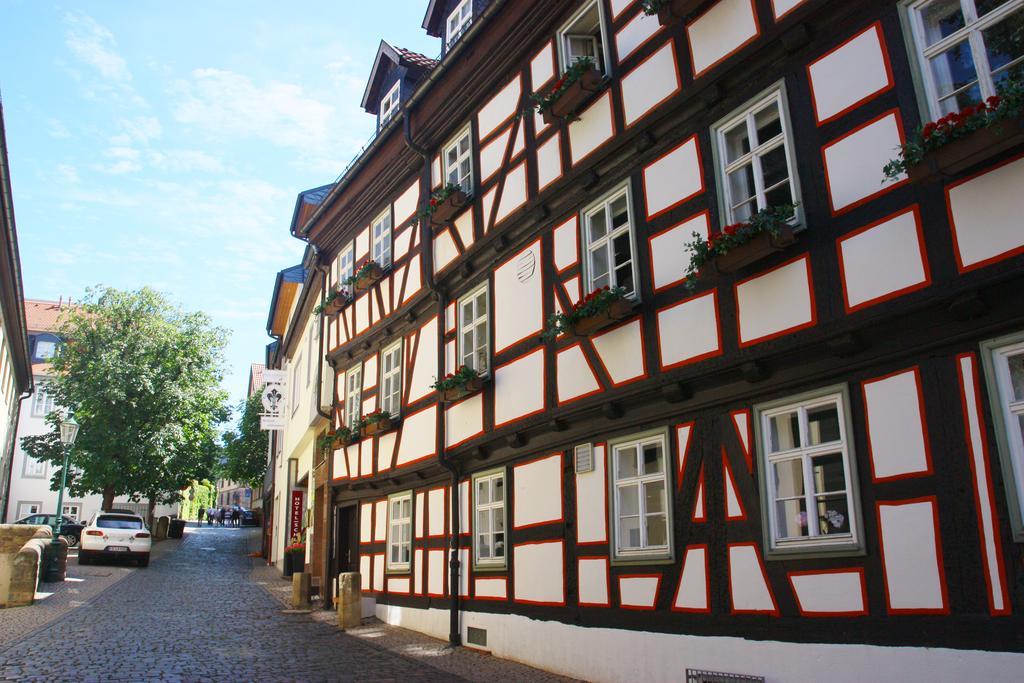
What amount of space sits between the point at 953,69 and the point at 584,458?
5.76 m

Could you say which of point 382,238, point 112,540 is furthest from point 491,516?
point 112,540

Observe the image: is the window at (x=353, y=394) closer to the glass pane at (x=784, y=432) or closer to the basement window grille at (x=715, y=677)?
the basement window grille at (x=715, y=677)

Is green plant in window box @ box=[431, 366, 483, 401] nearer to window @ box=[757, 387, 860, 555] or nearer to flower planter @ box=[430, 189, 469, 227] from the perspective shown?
flower planter @ box=[430, 189, 469, 227]

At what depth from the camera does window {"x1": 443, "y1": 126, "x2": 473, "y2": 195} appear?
14797mm

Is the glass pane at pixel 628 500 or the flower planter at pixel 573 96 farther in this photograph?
the flower planter at pixel 573 96

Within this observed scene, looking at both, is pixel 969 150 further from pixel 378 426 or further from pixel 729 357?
pixel 378 426

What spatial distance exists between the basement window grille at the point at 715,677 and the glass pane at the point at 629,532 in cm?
163

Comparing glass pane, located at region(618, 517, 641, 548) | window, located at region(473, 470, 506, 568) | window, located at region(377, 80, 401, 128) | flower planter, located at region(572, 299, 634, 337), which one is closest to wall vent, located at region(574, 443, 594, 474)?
glass pane, located at region(618, 517, 641, 548)

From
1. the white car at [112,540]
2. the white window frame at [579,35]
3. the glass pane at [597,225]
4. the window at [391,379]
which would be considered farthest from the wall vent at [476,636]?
the white car at [112,540]

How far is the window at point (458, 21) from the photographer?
53.6 feet

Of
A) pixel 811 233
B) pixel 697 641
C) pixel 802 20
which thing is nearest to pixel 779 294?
pixel 811 233

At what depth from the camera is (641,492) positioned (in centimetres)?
962

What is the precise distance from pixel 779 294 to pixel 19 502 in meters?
56.5

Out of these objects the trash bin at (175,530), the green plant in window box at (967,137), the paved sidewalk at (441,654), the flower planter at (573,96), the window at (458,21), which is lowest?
the paved sidewalk at (441,654)
